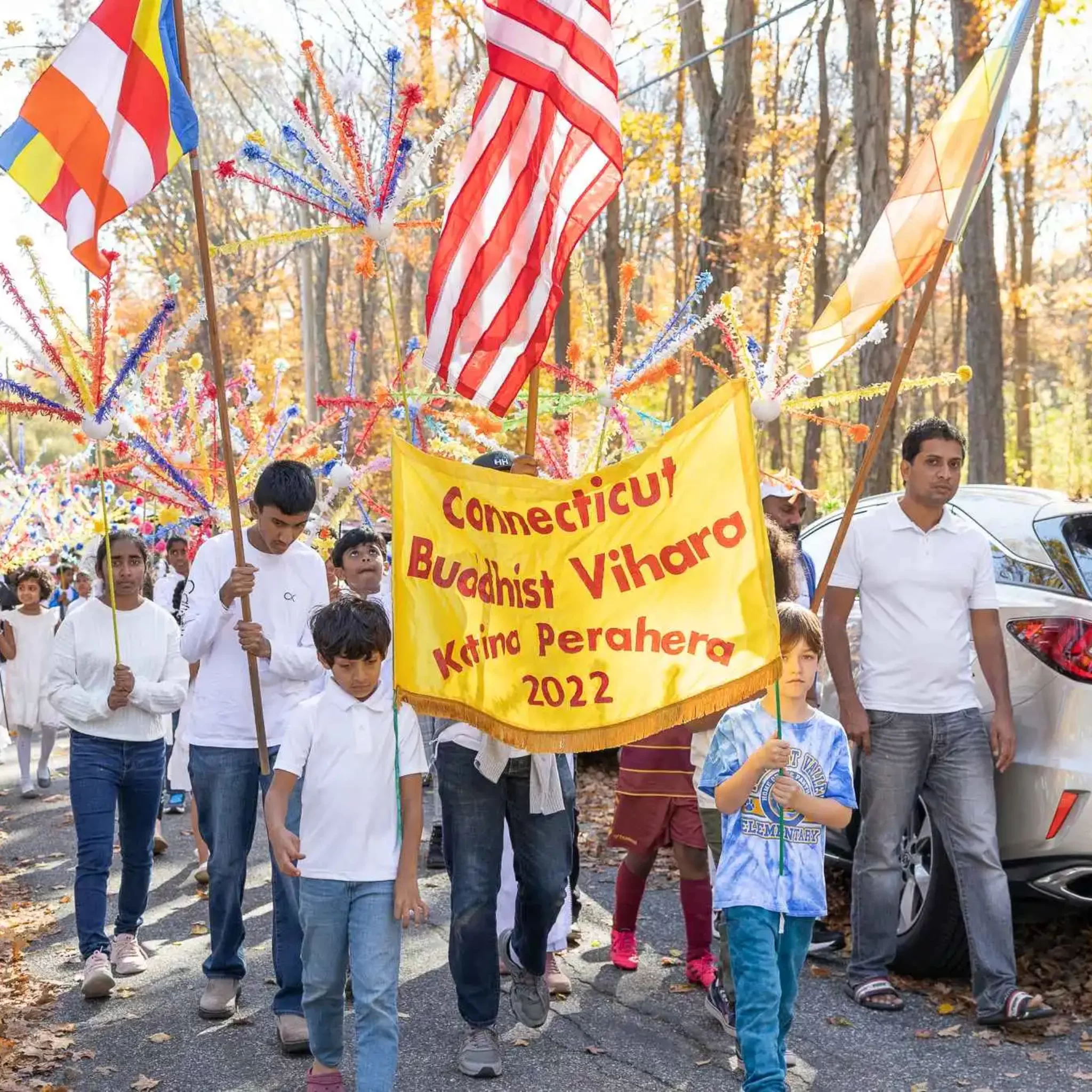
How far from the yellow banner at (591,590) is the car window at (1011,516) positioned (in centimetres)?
212

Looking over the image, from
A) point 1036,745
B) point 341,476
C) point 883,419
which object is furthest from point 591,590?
point 341,476

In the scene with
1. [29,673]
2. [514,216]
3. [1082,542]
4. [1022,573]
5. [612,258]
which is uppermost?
[612,258]

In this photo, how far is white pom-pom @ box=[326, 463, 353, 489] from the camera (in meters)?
8.58

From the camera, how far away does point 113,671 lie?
6.61m

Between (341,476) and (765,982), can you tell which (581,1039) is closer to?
(765,982)

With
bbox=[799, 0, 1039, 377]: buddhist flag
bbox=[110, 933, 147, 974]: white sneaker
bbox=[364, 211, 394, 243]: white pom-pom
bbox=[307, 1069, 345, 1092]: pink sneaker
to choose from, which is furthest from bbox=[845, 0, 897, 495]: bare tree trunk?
bbox=[307, 1069, 345, 1092]: pink sneaker

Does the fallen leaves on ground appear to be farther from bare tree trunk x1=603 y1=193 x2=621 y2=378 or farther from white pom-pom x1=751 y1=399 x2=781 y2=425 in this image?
bare tree trunk x1=603 y1=193 x2=621 y2=378

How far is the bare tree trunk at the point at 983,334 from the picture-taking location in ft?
48.7

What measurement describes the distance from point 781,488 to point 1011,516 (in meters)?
1.36

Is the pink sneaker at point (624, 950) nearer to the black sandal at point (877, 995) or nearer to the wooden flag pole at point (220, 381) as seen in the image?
the black sandal at point (877, 995)

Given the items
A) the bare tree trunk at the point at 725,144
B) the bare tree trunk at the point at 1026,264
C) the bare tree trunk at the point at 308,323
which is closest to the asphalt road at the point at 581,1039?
the bare tree trunk at the point at 725,144

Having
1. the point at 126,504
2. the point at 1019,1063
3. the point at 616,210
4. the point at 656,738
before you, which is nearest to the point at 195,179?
the point at 656,738

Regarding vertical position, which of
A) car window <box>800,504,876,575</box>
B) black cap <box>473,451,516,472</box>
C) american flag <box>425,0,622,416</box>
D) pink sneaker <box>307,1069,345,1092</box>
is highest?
american flag <box>425,0,622,416</box>

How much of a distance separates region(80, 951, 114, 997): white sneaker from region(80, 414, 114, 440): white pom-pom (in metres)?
2.22
